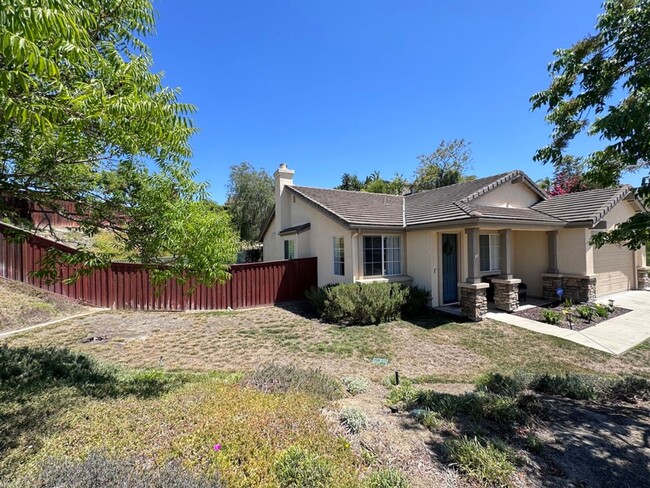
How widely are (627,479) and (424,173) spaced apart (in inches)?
1336

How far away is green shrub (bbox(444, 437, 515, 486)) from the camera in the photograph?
2621mm

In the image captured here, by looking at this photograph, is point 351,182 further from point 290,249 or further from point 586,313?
point 586,313

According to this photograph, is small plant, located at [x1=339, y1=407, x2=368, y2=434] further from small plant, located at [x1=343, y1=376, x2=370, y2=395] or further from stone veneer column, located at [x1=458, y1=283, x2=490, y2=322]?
stone veneer column, located at [x1=458, y1=283, x2=490, y2=322]

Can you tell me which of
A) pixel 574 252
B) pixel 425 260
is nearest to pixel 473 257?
pixel 425 260

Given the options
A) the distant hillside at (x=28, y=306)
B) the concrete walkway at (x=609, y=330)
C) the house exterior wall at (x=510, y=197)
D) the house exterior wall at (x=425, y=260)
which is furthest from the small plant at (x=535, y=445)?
the distant hillside at (x=28, y=306)

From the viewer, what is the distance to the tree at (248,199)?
27.4 meters

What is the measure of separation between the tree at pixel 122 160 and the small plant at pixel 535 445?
396cm

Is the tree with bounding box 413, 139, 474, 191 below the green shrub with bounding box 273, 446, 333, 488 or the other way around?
the other way around

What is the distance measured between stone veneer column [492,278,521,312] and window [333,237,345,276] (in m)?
5.57

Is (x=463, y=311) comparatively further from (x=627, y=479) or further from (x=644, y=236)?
(x=627, y=479)

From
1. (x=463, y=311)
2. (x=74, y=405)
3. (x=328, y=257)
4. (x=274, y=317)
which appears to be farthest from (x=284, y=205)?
(x=74, y=405)

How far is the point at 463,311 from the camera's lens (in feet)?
34.2

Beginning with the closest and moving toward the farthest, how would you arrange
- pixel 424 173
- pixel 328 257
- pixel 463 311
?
pixel 463 311 → pixel 328 257 → pixel 424 173

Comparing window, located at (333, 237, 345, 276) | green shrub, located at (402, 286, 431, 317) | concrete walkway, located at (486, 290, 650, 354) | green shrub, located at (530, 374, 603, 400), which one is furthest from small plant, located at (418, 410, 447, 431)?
window, located at (333, 237, 345, 276)
